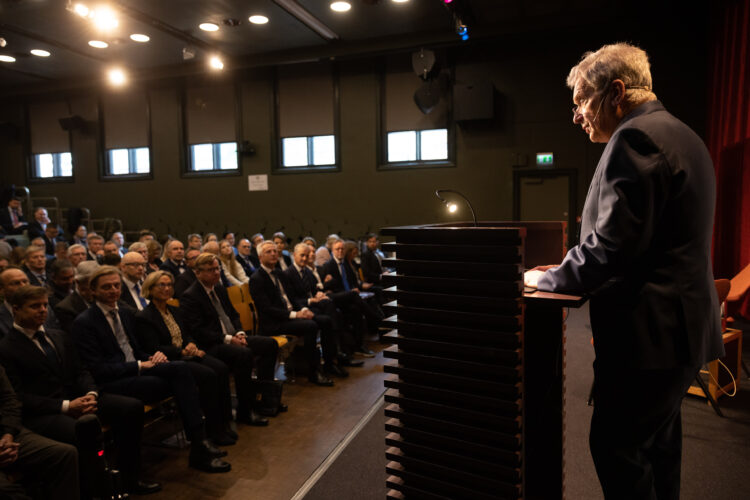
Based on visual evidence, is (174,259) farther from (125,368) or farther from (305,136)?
(305,136)

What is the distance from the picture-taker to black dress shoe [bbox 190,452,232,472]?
2900 millimetres

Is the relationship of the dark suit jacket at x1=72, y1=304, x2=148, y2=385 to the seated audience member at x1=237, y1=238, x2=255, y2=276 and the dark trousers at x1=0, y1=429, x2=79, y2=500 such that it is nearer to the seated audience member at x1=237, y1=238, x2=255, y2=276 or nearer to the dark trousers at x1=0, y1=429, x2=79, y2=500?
the dark trousers at x1=0, y1=429, x2=79, y2=500

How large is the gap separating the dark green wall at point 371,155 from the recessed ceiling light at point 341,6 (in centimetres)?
207

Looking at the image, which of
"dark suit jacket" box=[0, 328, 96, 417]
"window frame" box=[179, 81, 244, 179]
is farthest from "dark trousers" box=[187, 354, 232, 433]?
"window frame" box=[179, 81, 244, 179]

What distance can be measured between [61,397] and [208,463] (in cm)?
89

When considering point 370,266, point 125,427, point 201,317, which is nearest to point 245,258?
point 370,266

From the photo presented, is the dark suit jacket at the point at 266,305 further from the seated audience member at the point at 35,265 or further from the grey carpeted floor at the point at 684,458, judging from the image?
the seated audience member at the point at 35,265

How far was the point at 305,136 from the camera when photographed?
32.4 feet

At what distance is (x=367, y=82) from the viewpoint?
9.28 meters

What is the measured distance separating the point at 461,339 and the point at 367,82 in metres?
8.55

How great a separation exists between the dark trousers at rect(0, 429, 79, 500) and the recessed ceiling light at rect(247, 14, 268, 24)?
671 centimetres

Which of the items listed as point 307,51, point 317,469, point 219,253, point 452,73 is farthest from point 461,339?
point 307,51

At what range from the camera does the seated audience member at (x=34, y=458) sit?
2193mm

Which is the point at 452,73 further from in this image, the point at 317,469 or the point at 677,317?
the point at 677,317
